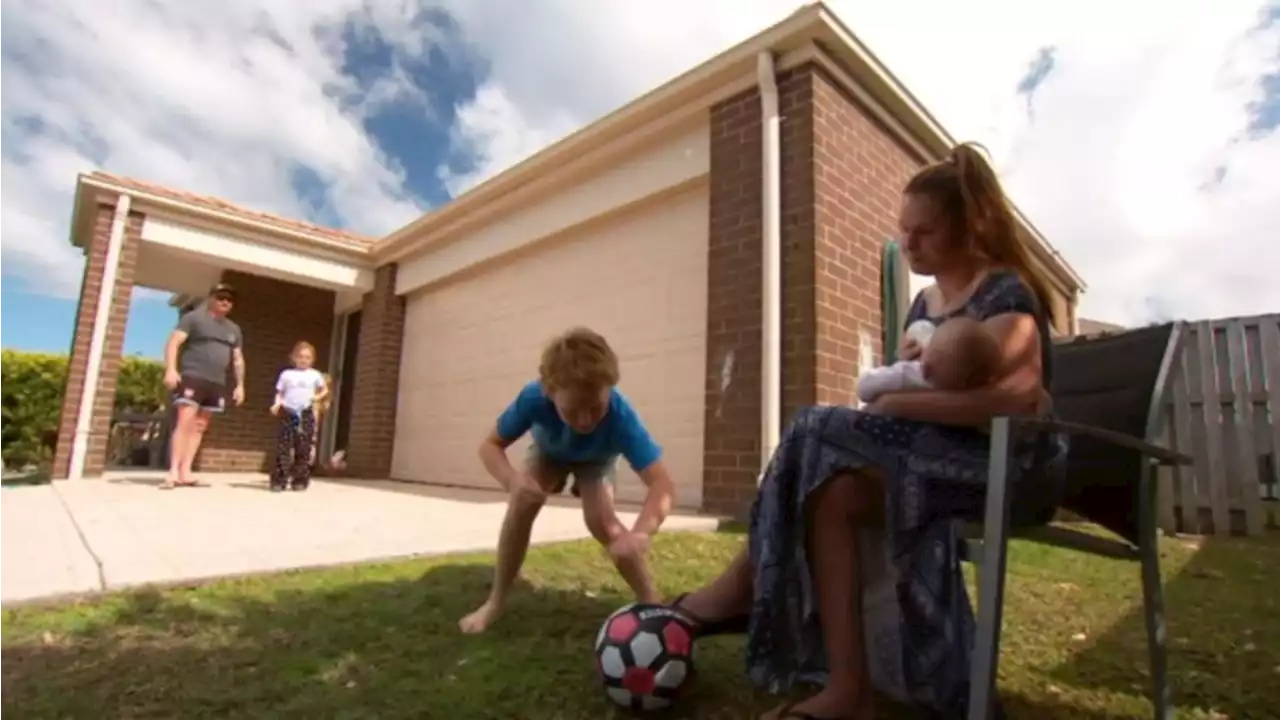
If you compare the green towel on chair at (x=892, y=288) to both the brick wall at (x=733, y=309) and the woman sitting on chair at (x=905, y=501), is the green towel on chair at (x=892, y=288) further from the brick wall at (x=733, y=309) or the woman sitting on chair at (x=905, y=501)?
the woman sitting on chair at (x=905, y=501)

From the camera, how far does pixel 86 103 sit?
30.7 ft

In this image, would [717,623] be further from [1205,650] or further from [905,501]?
[1205,650]

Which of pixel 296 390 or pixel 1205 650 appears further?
pixel 296 390

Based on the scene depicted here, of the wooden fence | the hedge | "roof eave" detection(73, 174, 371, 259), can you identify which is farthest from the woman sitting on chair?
the hedge

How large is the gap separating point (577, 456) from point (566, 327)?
Answer: 185 inches

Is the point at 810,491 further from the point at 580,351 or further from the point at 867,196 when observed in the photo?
the point at 867,196

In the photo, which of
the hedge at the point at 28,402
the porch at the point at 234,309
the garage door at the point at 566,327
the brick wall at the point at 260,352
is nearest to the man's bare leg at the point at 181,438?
the porch at the point at 234,309

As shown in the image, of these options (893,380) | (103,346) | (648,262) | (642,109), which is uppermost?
(642,109)

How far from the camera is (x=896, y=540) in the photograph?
4.86 ft

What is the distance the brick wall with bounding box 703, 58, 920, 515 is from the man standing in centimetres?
514

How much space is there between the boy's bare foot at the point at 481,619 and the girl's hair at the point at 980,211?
73.9 inches

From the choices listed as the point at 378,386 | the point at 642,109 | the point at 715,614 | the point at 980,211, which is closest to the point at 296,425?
the point at 378,386

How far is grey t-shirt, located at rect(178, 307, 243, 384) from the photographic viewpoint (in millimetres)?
6715

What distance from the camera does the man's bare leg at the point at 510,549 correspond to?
2248mm
